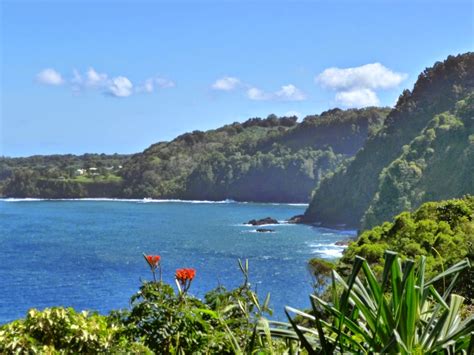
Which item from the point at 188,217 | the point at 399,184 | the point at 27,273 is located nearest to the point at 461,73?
the point at 399,184

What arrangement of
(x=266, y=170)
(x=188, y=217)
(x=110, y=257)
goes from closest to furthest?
(x=110, y=257) → (x=188, y=217) → (x=266, y=170)

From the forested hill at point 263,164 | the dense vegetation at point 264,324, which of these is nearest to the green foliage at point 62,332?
the dense vegetation at point 264,324

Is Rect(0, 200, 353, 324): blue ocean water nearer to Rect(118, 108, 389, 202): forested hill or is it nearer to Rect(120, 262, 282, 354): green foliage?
Rect(120, 262, 282, 354): green foliage

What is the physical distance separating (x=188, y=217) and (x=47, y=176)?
6982 cm

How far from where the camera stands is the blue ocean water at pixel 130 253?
153ft

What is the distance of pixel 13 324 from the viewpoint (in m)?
6.18

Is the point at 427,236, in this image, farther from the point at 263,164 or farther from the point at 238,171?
the point at 238,171

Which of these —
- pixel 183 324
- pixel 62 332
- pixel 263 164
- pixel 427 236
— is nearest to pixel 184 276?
pixel 183 324

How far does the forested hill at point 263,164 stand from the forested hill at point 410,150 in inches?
1889

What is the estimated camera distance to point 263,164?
167 m

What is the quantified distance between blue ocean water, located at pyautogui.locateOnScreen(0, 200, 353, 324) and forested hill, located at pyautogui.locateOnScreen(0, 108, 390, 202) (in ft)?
121

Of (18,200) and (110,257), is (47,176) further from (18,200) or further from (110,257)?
(110,257)

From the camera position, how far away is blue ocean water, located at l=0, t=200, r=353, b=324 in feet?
153

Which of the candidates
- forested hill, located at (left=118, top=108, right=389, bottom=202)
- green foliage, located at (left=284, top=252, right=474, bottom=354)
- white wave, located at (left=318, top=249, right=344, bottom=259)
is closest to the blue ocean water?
white wave, located at (left=318, top=249, right=344, bottom=259)
